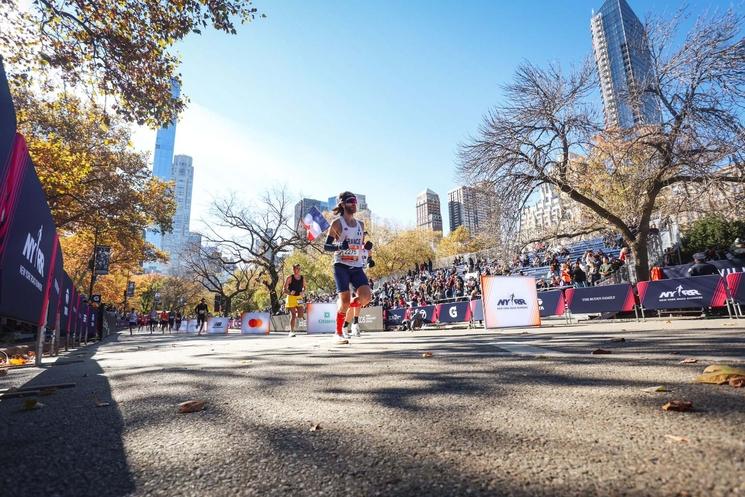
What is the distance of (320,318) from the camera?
750 inches

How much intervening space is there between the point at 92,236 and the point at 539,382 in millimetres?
31852

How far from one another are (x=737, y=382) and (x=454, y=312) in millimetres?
15822

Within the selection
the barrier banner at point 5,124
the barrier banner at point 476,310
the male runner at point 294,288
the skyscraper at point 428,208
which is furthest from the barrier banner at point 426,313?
the skyscraper at point 428,208

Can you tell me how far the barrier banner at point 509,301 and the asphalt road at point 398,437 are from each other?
26.6 ft

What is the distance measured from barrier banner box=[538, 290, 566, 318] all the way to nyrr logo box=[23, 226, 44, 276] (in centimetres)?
1496

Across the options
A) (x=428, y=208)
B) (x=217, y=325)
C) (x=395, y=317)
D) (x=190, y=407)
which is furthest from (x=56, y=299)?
(x=428, y=208)

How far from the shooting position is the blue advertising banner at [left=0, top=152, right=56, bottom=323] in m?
3.24

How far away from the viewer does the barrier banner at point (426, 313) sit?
18594 mm

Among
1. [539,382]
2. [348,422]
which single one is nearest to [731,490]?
[348,422]

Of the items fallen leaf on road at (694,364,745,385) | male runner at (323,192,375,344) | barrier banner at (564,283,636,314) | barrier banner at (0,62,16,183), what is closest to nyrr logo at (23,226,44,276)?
Result: barrier banner at (0,62,16,183)

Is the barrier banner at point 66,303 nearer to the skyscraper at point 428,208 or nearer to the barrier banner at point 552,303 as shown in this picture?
the barrier banner at point 552,303

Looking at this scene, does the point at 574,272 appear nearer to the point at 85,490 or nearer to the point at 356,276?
the point at 356,276

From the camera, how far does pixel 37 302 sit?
4.67m

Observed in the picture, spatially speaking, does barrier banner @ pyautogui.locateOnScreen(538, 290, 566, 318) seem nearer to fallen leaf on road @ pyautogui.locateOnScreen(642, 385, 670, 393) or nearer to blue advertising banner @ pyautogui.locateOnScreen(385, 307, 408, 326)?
blue advertising banner @ pyautogui.locateOnScreen(385, 307, 408, 326)
